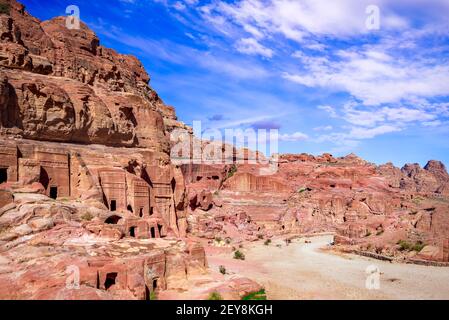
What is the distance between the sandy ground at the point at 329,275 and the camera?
26500mm

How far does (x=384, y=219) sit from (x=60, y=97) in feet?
137

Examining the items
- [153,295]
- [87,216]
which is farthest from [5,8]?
[153,295]

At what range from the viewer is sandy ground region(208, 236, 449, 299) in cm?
2650

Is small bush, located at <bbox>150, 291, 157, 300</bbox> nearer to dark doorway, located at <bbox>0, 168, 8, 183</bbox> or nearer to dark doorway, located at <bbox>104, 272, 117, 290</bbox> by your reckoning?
dark doorway, located at <bbox>104, 272, 117, 290</bbox>

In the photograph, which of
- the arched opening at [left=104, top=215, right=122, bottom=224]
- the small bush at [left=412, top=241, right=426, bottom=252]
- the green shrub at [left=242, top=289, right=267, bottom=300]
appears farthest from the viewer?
the small bush at [left=412, top=241, right=426, bottom=252]

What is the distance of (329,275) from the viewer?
3291cm

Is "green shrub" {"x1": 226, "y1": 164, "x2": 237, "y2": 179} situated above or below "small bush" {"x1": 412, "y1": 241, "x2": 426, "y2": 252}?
above

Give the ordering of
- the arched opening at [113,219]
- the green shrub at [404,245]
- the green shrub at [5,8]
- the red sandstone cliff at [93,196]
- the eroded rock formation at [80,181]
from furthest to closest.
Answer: the green shrub at [404,245], the green shrub at [5,8], the arched opening at [113,219], the red sandstone cliff at [93,196], the eroded rock formation at [80,181]

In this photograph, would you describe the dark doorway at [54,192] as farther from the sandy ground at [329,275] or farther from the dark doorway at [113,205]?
the sandy ground at [329,275]

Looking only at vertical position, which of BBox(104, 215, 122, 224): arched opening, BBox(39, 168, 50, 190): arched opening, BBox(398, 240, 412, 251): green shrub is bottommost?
BBox(398, 240, 412, 251): green shrub

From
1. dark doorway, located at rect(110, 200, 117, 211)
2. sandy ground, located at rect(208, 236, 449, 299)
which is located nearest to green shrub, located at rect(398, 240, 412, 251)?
sandy ground, located at rect(208, 236, 449, 299)

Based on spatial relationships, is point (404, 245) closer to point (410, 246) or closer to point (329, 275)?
point (410, 246)

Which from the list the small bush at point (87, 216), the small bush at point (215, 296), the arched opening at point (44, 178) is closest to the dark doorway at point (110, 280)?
the small bush at point (215, 296)
